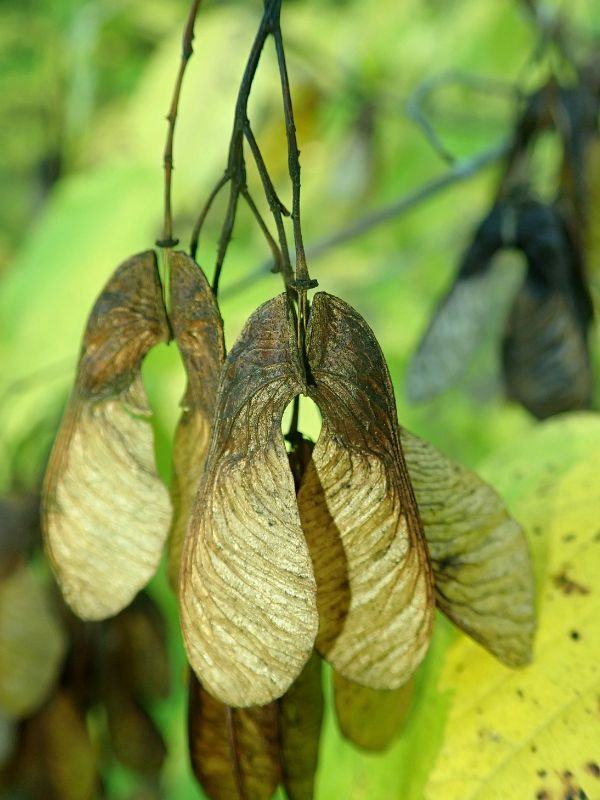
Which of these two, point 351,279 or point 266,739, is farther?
point 351,279

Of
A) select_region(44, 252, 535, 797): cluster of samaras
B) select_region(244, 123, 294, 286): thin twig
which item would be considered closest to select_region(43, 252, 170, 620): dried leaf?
select_region(44, 252, 535, 797): cluster of samaras

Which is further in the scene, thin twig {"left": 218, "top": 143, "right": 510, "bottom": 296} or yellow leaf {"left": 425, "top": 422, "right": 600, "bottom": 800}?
thin twig {"left": 218, "top": 143, "right": 510, "bottom": 296}

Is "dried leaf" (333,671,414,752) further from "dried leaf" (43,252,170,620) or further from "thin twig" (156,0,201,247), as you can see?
"thin twig" (156,0,201,247)

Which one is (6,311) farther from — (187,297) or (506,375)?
(187,297)

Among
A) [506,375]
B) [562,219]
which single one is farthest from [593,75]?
[506,375]

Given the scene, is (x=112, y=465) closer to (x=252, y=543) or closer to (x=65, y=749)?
(x=252, y=543)
